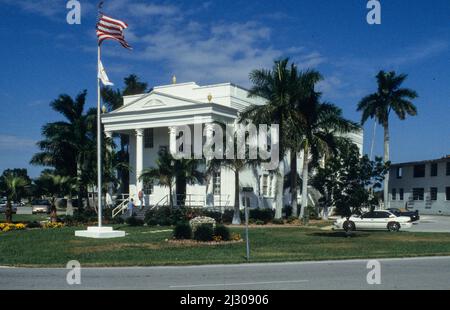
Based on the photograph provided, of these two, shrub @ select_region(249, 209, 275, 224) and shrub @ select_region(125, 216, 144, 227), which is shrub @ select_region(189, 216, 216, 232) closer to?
shrub @ select_region(125, 216, 144, 227)

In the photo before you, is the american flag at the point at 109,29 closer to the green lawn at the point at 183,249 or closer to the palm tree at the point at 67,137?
the green lawn at the point at 183,249

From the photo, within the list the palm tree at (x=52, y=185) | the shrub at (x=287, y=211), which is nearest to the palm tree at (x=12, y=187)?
the palm tree at (x=52, y=185)

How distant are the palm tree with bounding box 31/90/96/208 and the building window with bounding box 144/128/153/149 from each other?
4228 millimetres

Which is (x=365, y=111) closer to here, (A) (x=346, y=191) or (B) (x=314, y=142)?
(B) (x=314, y=142)

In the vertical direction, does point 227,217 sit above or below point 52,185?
below

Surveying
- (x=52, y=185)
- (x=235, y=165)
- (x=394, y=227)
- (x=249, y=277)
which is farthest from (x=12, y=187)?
(x=249, y=277)

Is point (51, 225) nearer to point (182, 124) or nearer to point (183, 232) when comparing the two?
point (182, 124)

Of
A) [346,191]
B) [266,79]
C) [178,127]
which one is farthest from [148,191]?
[346,191]

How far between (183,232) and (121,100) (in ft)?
113

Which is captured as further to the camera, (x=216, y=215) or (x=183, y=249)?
(x=216, y=215)

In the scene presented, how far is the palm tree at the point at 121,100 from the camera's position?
4834 centimetres

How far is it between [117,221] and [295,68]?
51.8 feet

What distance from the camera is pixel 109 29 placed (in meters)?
24.6
